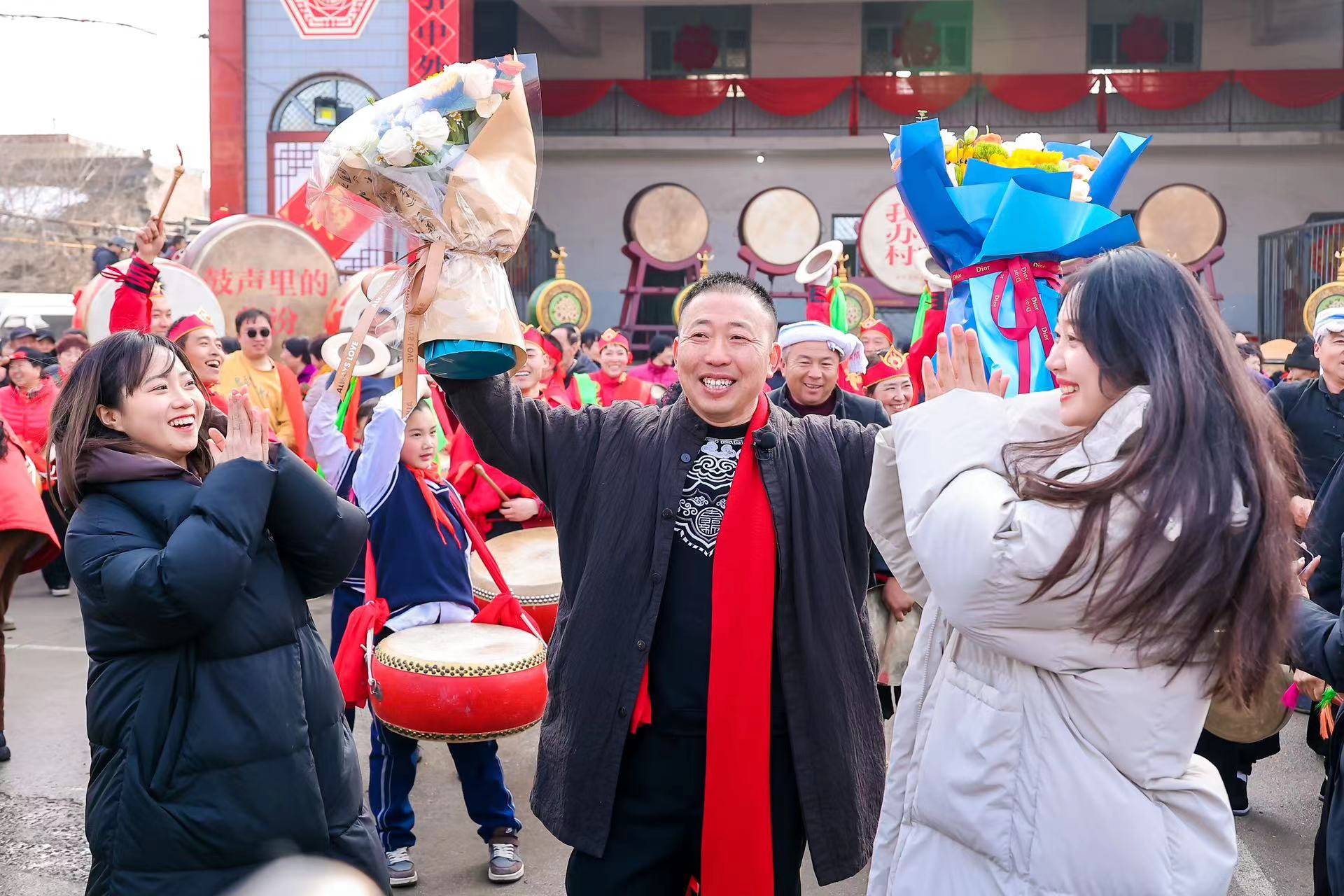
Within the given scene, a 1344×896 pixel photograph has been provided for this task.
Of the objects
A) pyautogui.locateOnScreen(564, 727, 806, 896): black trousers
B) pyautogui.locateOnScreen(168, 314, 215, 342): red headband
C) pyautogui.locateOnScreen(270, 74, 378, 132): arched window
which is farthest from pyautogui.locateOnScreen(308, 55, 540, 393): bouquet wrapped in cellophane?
pyautogui.locateOnScreen(270, 74, 378, 132): arched window

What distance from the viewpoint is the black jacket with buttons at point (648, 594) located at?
2365 mm

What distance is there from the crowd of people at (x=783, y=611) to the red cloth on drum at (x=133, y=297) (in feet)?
4.68

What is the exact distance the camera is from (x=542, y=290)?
447 inches

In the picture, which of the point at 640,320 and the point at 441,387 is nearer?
the point at 441,387

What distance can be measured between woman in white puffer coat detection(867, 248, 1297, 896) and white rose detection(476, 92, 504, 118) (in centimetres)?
105

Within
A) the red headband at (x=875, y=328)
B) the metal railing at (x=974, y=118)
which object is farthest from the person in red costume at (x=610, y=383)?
the metal railing at (x=974, y=118)

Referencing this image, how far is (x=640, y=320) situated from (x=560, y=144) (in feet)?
9.48

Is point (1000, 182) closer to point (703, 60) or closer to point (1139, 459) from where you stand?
point (1139, 459)

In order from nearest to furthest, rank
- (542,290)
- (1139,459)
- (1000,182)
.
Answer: (1139,459), (1000,182), (542,290)

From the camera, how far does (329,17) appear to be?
1310cm

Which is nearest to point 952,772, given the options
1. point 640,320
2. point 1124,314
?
point 1124,314

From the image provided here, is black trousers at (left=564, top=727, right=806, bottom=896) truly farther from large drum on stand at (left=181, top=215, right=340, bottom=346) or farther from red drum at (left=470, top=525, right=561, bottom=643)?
A: large drum on stand at (left=181, top=215, right=340, bottom=346)

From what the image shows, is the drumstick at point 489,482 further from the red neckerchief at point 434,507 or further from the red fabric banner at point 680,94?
the red fabric banner at point 680,94

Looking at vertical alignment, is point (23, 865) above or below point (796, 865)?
below
